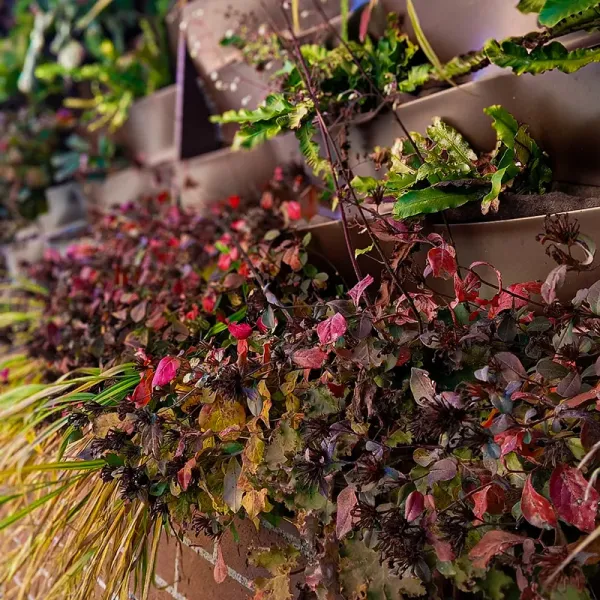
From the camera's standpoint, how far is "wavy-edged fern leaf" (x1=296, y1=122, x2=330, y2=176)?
115 cm

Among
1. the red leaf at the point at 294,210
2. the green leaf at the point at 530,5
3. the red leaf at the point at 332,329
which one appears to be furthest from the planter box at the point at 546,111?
the red leaf at the point at 332,329

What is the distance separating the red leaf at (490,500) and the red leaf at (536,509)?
0.05m

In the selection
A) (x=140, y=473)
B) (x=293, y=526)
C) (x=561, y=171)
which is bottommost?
(x=293, y=526)

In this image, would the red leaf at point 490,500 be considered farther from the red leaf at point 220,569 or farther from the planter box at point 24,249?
the planter box at point 24,249

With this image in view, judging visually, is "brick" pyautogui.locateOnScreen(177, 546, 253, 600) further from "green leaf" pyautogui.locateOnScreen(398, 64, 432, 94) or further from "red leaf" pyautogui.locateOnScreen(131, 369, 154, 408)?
"green leaf" pyautogui.locateOnScreen(398, 64, 432, 94)

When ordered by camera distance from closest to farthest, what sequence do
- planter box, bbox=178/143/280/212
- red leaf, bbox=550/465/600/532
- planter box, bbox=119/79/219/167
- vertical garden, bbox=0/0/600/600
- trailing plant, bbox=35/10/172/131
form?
1. red leaf, bbox=550/465/600/532
2. vertical garden, bbox=0/0/600/600
3. planter box, bbox=178/143/280/212
4. planter box, bbox=119/79/219/167
5. trailing plant, bbox=35/10/172/131

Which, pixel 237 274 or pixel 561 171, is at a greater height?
pixel 561 171

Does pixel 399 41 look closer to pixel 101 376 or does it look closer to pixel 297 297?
pixel 297 297

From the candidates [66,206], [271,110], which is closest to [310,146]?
[271,110]

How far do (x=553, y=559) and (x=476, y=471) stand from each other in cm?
15

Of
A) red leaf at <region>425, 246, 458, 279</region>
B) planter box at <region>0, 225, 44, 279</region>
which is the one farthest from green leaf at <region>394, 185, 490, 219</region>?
planter box at <region>0, 225, 44, 279</region>

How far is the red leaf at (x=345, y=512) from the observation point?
0.81 metres

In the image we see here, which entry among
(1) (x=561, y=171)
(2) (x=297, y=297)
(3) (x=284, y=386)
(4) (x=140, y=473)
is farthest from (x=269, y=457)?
(1) (x=561, y=171)

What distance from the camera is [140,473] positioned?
38.6 inches
